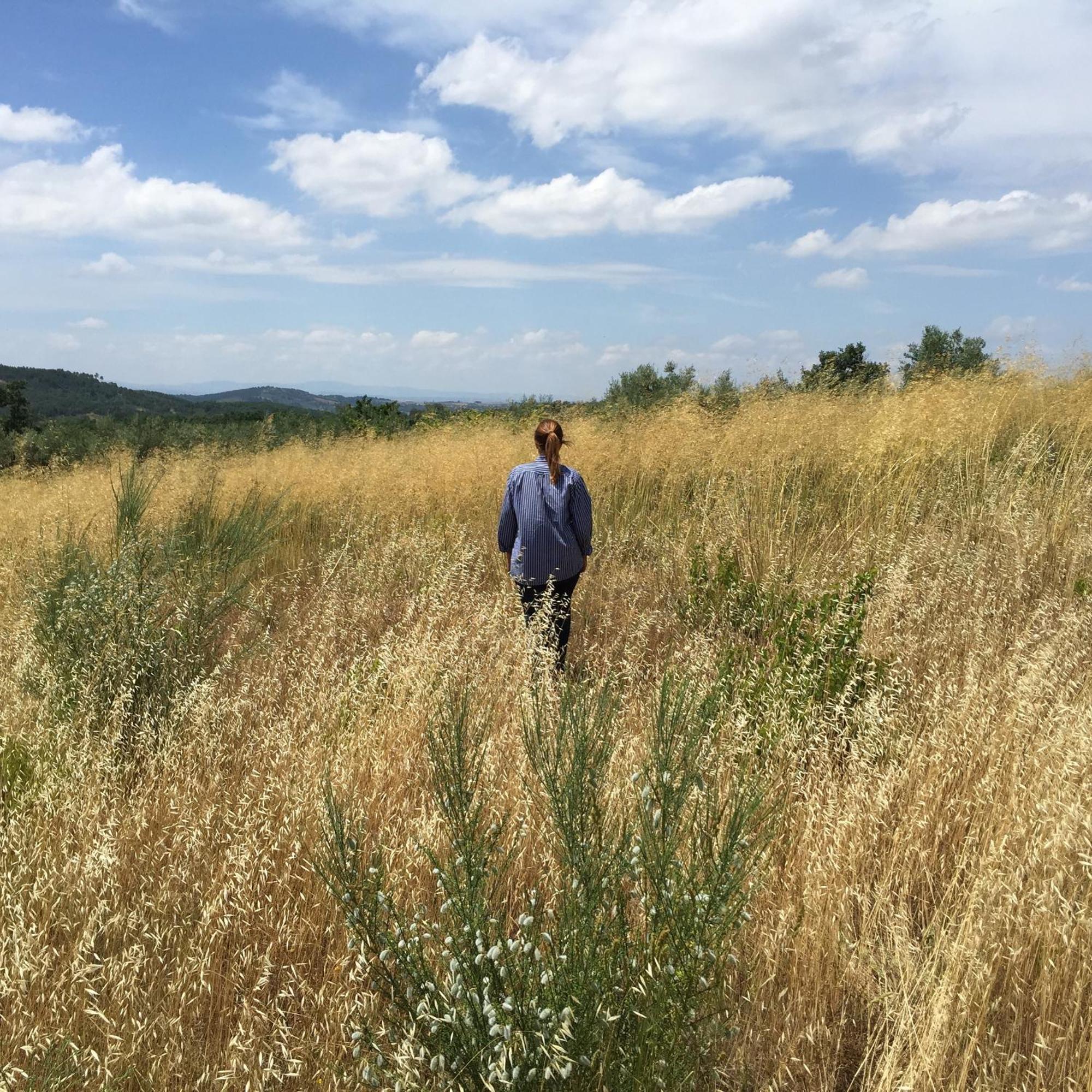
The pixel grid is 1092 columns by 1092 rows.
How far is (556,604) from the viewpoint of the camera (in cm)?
467

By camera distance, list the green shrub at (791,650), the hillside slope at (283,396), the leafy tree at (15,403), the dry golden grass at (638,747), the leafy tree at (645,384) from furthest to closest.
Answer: the hillside slope at (283,396) < the leafy tree at (15,403) < the leafy tree at (645,384) < the green shrub at (791,650) < the dry golden grass at (638,747)

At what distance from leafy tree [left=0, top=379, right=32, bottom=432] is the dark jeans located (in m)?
35.3

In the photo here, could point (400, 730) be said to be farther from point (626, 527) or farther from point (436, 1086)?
point (626, 527)

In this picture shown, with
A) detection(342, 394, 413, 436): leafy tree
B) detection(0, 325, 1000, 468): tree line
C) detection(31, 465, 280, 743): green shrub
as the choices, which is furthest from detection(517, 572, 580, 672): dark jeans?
detection(342, 394, 413, 436): leafy tree

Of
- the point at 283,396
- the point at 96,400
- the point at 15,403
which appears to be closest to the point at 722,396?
the point at 15,403

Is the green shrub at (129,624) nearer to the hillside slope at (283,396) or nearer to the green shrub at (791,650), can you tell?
the green shrub at (791,650)

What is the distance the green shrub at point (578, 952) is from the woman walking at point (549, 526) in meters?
2.93

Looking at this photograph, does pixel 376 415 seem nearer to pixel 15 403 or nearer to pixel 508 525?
pixel 508 525

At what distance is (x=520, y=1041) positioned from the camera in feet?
4.93

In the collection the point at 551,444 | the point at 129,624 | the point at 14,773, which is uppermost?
the point at 551,444

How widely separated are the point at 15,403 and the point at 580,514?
3876 cm

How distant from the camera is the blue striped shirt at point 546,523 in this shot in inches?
186

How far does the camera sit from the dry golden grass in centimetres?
181

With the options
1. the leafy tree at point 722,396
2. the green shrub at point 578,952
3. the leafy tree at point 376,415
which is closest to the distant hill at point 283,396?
the leafy tree at point 376,415
